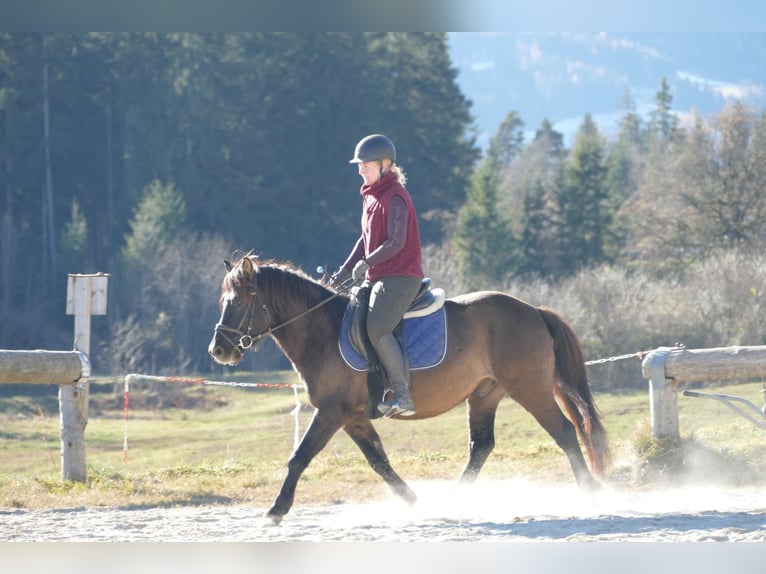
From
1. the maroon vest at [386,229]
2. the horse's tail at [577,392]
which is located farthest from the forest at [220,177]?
the maroon vest at [386,229]

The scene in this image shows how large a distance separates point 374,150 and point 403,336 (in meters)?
1.45

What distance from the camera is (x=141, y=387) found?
125ft

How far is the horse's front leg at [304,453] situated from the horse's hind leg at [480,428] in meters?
1.43

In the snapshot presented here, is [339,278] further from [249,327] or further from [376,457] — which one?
[376,457]

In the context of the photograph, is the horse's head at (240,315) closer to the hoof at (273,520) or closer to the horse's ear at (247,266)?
the horse's ear at (247,266)

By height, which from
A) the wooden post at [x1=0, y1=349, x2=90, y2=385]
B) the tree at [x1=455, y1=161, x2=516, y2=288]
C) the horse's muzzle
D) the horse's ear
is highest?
the tree at [x1=455, y1=161, x2=516, y2=288]

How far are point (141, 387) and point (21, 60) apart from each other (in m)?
24.2

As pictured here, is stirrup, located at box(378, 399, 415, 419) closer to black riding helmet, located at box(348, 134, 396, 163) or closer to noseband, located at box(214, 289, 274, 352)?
noseband, located at box(214, 289, 274, 352)

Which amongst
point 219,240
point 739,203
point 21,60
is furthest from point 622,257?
point 21,60

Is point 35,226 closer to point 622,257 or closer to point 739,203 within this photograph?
point 622,257

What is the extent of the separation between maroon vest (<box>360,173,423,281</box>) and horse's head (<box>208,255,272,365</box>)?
91cm

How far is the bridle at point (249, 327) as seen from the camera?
819 cm

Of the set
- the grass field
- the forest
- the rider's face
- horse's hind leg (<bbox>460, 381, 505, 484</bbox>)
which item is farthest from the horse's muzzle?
the forest

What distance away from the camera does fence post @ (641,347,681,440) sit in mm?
9883
